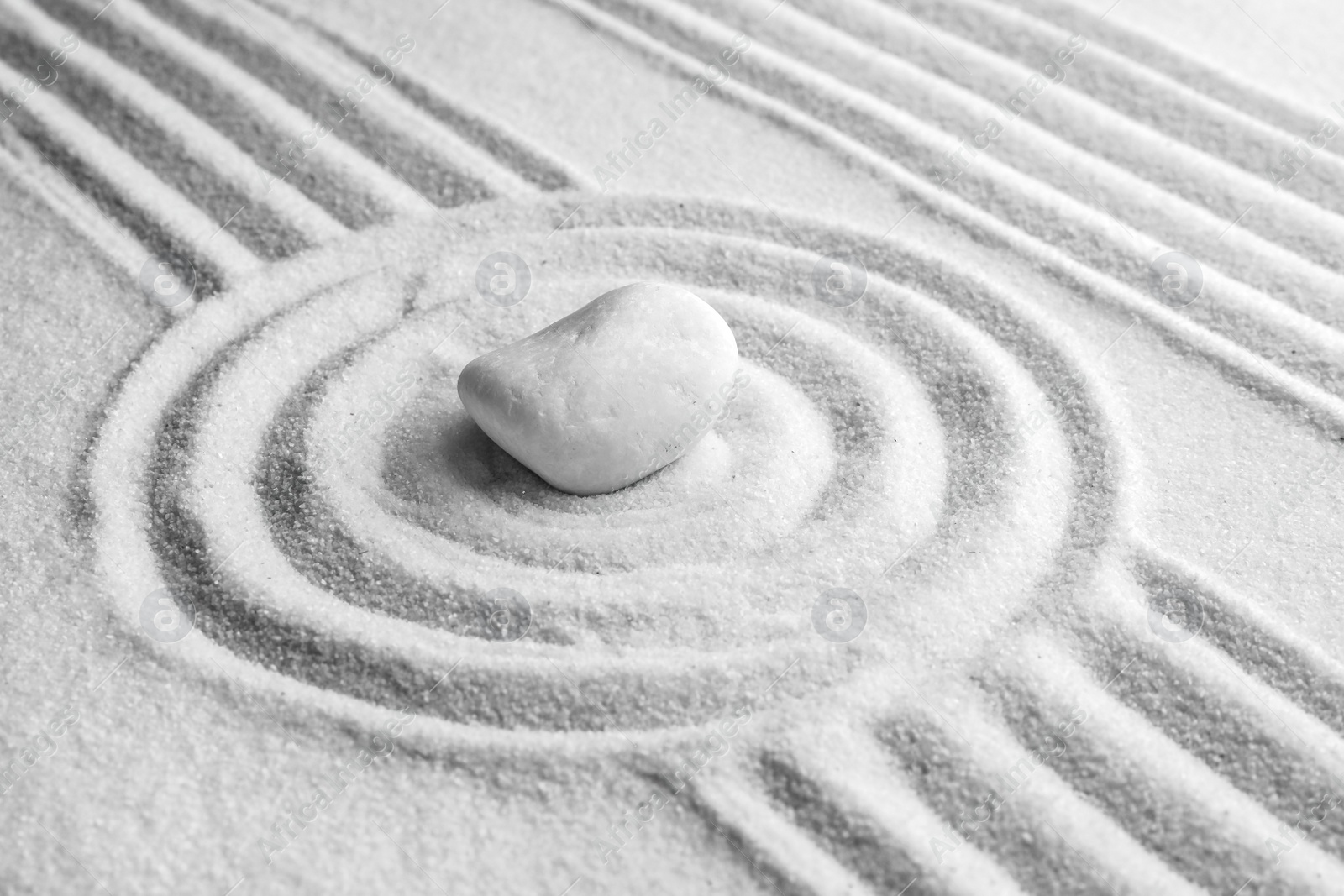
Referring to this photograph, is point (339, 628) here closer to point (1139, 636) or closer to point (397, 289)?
point (397, 289)

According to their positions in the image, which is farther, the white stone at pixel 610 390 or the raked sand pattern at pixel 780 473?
the white stone at pixel 610 390

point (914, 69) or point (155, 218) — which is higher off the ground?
point (914, 69)

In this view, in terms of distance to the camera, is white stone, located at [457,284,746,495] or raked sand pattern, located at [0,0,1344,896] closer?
raked sand pattern, located at [0,0,1344,896]

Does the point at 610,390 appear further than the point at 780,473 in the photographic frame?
No

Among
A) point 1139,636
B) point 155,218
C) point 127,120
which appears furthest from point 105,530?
point 1139,636
